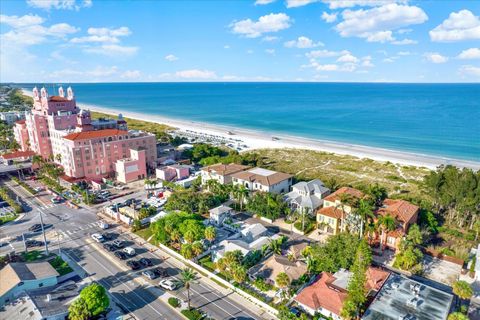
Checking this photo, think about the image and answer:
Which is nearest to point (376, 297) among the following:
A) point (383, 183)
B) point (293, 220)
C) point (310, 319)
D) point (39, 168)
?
point (310, 319)

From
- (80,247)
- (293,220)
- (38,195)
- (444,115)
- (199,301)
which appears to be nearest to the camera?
(199,301)

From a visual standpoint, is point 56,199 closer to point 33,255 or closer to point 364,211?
point 33,255

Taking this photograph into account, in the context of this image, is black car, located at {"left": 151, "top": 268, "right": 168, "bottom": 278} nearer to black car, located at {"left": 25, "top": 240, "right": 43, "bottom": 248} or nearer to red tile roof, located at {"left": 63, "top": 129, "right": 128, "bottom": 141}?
black car, located at {"left": 25, "top": 240, "right": 43, "bottom": 248}

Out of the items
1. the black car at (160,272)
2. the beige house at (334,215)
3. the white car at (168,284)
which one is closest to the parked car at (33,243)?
the black car at (160,272)

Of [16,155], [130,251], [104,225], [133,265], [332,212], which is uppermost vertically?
[16,155]

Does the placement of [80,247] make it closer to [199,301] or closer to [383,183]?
[199,301]

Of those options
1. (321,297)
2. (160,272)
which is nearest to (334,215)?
(321,297)

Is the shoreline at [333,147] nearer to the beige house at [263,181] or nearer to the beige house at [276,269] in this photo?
the beige house at [263,181]
